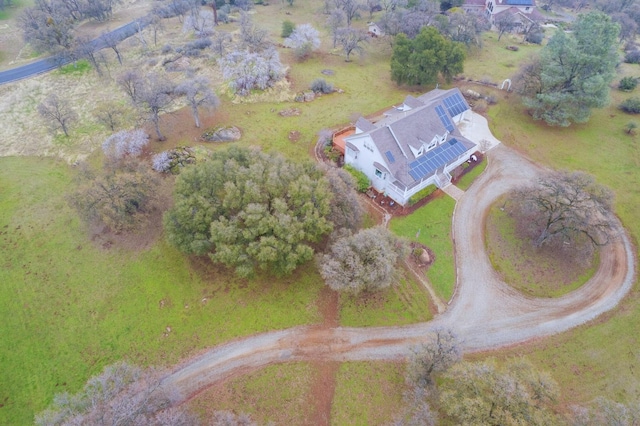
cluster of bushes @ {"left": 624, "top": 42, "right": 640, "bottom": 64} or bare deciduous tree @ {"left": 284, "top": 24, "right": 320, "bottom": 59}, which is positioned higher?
bare deciduous tree @ {"left": 284, "top": 24, "right": 320, "bottom": 59}

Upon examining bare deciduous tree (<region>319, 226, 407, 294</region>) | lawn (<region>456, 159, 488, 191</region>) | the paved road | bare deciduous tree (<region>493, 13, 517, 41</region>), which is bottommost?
lawn (<region>456, 159, 488, 191</region>)

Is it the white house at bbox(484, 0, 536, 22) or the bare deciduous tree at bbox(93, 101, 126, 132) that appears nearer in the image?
the bare deciduous tree at bbox(93, 101, 126, 132)

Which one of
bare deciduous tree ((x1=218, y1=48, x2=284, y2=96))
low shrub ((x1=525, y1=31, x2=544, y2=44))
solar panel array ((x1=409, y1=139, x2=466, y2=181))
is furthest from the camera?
low shrub ((x1=525, y1=31, x2=544, y2=44))

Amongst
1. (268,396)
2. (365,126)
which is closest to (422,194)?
(365,126)

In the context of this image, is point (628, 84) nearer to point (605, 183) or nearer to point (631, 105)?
point (631, 105)

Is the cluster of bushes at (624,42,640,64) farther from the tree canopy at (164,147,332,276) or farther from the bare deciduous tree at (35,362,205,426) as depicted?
the bare deciduous tree at (35,362,205,426)

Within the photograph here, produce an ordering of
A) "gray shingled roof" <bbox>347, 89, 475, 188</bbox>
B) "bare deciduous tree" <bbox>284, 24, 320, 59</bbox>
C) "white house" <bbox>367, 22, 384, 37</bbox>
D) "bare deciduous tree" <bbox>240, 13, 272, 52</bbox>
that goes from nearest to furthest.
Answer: "gray shingled roof" <bbox>347, 89, 475, 188</bbox> → "bare deciduous tree" <bbox>240, 13, 272, 52</bbox> → "bare deciduous tree" <bbox>284, 24, 320, 59</bbox> → "white house" <bbox>367, 22, 384, 37</bbox>

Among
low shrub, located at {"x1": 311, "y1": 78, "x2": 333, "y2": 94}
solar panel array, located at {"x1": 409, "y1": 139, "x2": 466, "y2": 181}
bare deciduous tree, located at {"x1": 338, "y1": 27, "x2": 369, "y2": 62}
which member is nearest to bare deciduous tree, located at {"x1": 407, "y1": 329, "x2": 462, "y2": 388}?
solar panel array, located at {"x1": 409, "y1": 139, "x2": 466, "y2": 181}
